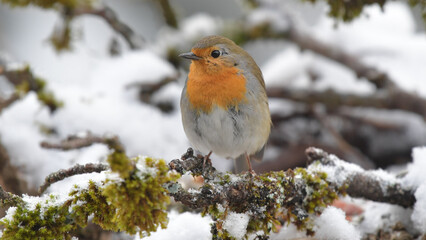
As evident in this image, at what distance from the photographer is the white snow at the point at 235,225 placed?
1794 millimetres

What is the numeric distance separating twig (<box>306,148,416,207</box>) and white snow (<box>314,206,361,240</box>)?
15 centimetres

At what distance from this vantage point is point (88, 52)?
4.32m

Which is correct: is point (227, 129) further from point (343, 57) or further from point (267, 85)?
point (343, 57)

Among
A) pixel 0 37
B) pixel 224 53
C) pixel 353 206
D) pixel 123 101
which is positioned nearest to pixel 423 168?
pixel 353 206

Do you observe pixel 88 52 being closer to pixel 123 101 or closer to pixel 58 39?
pixel 58 39

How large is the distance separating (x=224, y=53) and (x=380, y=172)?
1.14 m

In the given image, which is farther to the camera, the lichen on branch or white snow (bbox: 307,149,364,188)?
white snow (bbox: 307,149,364,188)

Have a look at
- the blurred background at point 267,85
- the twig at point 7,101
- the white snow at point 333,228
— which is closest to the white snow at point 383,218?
the white snow at point 333,228

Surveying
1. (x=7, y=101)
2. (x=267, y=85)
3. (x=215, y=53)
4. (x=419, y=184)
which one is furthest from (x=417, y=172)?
(x=7, y=101)

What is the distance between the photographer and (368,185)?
2.22 meters

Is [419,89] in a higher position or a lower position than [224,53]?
higher

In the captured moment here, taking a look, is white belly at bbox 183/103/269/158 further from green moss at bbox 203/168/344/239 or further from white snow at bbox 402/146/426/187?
white snow at bbox 402/146/426/187

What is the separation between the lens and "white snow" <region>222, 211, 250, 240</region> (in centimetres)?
179

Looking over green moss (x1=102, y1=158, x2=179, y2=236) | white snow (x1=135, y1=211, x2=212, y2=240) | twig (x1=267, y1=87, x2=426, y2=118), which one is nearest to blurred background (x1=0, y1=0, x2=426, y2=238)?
twig (x1=267, y1=87, x2=426, y2=118)
